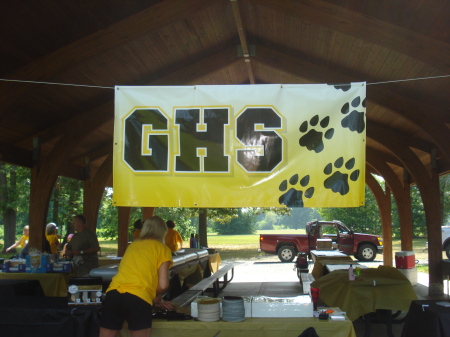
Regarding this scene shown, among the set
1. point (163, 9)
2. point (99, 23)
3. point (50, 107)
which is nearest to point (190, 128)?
point (163, 9)

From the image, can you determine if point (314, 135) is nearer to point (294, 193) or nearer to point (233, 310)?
point (294, 193)

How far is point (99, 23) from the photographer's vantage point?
6.87 metres

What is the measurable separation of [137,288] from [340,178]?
6.19 feet

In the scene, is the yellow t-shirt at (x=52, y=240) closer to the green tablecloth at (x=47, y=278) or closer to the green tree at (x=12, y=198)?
the green tablecloth at (x=47, y=278)

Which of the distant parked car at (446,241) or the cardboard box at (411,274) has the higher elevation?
the distant parked car at (446,241)

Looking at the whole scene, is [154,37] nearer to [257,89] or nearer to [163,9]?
[163,9]

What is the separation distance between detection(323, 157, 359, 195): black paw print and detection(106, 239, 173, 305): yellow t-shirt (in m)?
1.49

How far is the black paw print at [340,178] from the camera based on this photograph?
3.99 meters

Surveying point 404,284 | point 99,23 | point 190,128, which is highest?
point 99,23

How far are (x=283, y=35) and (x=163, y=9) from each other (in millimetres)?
2778

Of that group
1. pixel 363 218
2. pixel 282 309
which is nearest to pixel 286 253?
pixel 282 309

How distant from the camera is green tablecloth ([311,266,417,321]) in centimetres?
612

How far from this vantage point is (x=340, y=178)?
4.00 metres

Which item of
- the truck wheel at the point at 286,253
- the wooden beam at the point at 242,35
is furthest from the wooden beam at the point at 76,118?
the truck wheel at the point at 286,253
